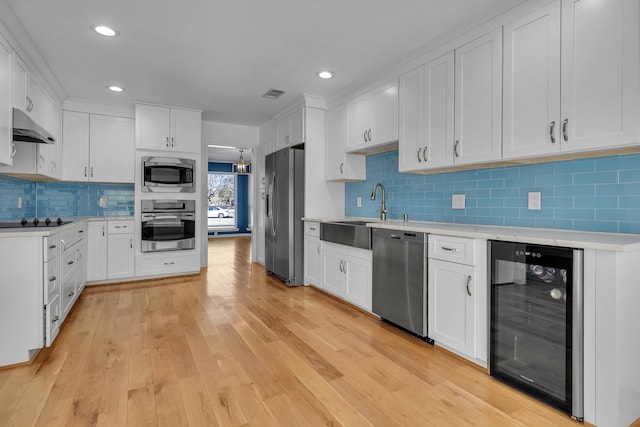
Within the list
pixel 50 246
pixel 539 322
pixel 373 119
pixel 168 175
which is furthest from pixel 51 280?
pixel 539 322

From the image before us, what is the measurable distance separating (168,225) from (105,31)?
269cm

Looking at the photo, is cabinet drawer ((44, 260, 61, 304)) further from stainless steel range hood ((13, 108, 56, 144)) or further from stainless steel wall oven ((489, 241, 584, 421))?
stainless steel wall oven ((489, 241, 584, 421))

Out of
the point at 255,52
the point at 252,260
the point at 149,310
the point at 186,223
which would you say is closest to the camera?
the point at 255,52

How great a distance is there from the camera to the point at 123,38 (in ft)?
9.20

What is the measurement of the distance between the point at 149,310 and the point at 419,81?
3.44 metres

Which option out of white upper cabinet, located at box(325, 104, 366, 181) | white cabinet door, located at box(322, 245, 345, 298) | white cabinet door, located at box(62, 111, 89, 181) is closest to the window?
white cabinet door, located at box(62, 111, 89, 181)

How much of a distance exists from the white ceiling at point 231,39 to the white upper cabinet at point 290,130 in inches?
17.9

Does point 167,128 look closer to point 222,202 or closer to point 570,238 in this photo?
point 570,238

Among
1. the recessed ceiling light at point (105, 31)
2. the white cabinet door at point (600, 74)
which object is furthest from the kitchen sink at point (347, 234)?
the recessed ceiling light at point (105, 31)

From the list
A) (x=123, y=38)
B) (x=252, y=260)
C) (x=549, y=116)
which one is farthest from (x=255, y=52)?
(x=252, y=260)

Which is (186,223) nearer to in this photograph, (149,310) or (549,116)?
(149,310)

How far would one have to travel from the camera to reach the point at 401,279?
275cm

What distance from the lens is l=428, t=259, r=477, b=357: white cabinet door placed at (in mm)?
2223

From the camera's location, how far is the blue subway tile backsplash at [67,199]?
3.88 m
